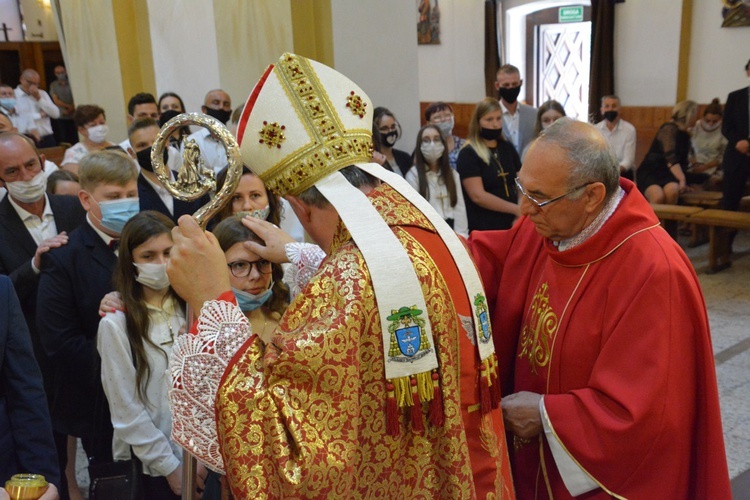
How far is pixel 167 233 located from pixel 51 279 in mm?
621

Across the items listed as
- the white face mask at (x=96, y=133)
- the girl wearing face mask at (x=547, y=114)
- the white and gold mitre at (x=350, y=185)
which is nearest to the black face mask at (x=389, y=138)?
the girl wearing face mask at (x=547, y=114)

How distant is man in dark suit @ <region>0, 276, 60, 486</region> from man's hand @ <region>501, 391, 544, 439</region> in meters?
1.49

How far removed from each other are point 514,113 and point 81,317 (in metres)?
5.33

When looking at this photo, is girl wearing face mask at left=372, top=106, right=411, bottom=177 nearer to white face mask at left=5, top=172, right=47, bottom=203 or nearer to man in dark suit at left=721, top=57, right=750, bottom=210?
white face mask at left=5, top=172, right=47, bottom=203

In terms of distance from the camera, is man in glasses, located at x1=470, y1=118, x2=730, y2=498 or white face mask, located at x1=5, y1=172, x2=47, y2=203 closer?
man in glasses, located at x1=470, y1=118, x2=730, y2=498

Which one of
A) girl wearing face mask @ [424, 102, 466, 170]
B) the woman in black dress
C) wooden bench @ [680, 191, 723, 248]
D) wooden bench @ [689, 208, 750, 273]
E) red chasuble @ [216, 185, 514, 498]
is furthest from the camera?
the woman in black dress

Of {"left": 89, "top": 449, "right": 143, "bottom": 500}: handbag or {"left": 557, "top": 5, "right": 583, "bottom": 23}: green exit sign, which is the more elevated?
{"left": 557, "top": 5, "right": 583, "bottom": 23}: green exit sign

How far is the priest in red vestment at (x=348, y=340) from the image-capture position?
1.59 m

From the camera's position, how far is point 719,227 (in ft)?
25.6

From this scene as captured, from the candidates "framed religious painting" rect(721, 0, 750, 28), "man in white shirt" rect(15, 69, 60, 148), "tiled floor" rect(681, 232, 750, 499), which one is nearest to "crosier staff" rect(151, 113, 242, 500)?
"tiled floor" rect(681, 232, 750, 499)

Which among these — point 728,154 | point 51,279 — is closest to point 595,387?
point 51,279

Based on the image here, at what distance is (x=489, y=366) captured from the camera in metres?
1.83

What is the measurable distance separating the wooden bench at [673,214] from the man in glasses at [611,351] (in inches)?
256

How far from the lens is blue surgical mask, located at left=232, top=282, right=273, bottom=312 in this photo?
8.89ft
